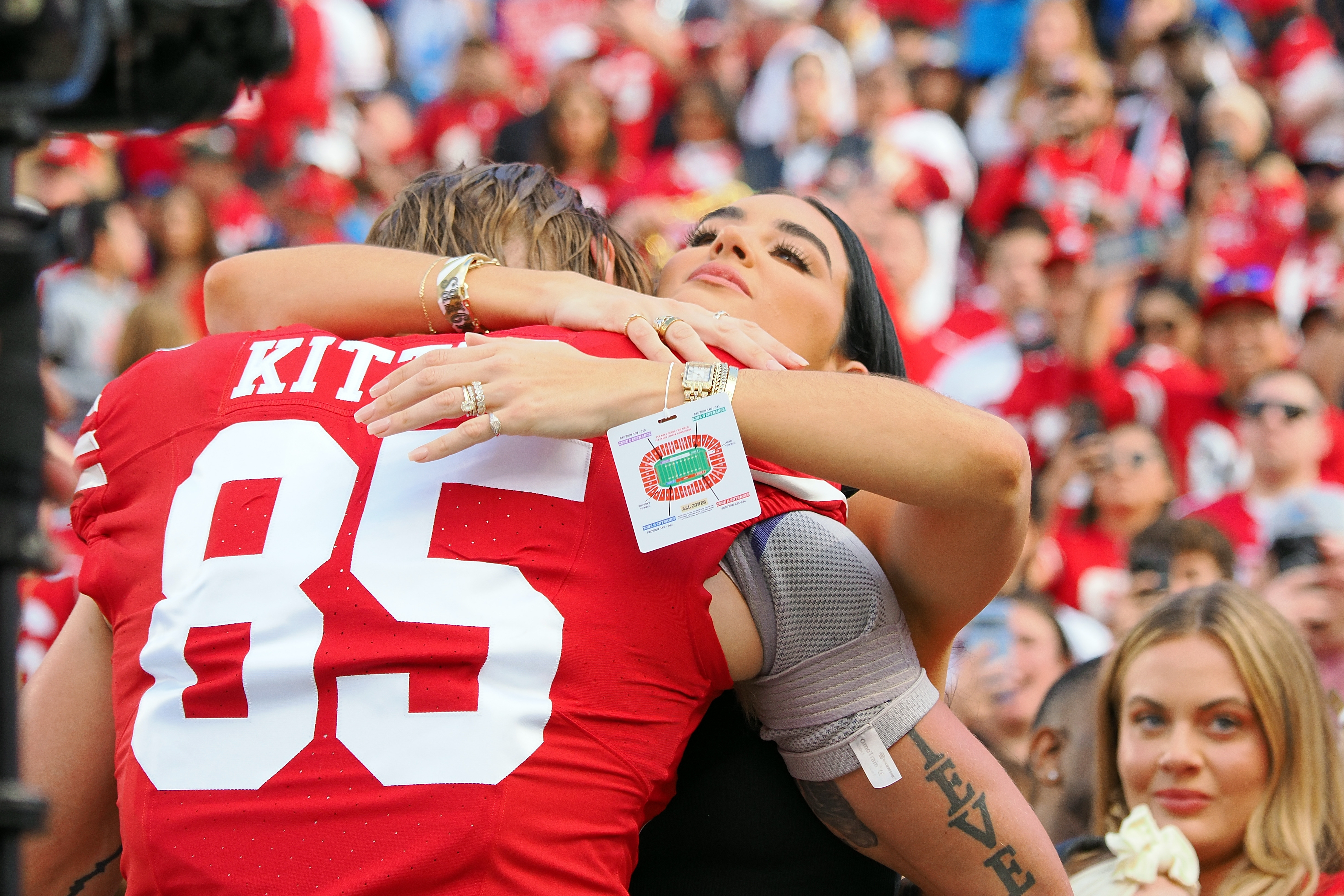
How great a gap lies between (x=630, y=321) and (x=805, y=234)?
64 centimetres

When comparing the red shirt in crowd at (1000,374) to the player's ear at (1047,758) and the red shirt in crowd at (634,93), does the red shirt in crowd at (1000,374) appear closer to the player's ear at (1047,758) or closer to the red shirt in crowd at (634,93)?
the player's ear at (1047,758)

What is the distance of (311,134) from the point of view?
9.47 meters

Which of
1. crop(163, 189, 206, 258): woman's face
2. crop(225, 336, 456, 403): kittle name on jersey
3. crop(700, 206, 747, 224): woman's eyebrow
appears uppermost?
crop(700, 206, 747, 224): woman's eyebrow

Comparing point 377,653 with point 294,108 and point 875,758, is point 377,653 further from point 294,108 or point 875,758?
point 294,108

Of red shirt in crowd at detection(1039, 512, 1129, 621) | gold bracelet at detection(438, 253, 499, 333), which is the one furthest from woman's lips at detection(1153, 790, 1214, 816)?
red shirt in crowd at detection(1039, 512, 1129, 621)

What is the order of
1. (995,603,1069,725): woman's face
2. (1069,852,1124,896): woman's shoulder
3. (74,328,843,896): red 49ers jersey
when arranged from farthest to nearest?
(995,603,1069,725): woman's face
(1069,852,1124,896): woman's shoulder
(74,328,843,896): red 49ers jersey

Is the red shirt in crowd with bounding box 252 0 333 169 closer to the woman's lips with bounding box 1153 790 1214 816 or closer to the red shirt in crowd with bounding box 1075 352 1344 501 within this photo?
the red shirt in crowd with bounding box 1075 352 1344 501

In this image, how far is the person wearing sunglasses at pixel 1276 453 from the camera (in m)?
5.14

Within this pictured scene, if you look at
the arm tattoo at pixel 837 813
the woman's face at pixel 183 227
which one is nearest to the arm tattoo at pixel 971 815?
the arm tattoo at pixel 837 813

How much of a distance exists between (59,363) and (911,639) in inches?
258

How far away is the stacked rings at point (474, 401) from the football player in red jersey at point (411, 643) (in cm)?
1

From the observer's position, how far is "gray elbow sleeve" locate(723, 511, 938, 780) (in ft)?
6.10

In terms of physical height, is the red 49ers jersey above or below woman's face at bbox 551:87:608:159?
above

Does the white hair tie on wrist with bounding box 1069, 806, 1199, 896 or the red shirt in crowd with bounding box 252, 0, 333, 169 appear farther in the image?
the red shirt in crowd with bounding box 252, 0, 333, 169
